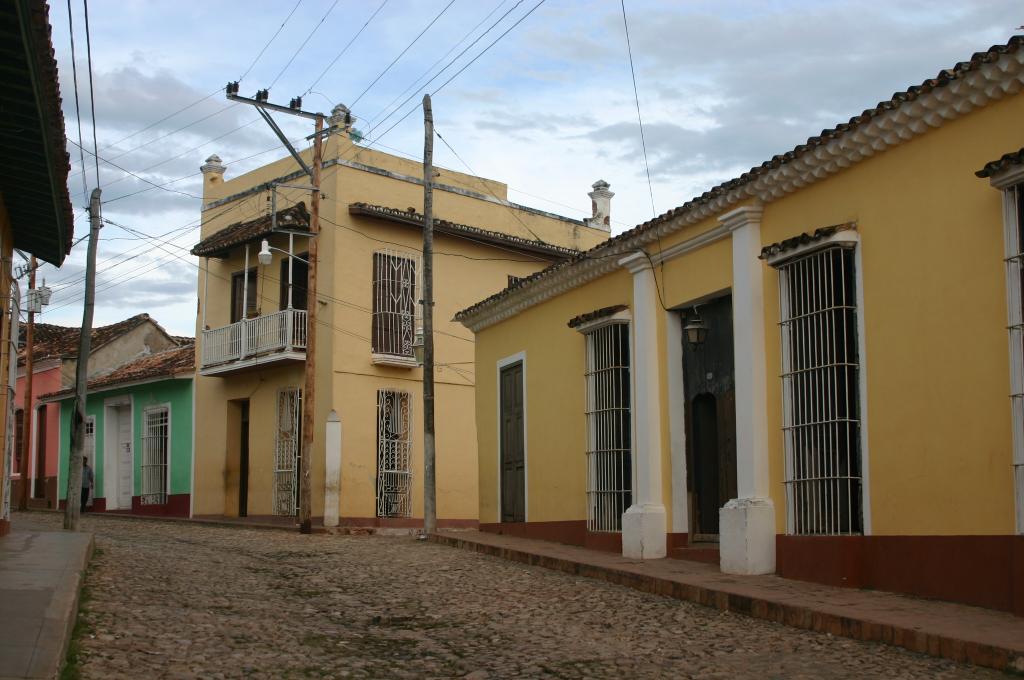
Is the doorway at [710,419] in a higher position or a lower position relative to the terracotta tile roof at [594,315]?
lower

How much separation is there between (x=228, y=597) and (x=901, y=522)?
508cm

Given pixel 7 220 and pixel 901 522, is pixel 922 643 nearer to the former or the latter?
pixel 901 522

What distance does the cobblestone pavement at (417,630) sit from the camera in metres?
6.53

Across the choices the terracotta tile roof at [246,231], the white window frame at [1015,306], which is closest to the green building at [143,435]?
the terracotta tile roof at [246,231]

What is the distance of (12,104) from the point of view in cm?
910

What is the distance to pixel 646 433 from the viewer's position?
12648 millimetres

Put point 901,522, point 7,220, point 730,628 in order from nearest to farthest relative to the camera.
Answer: point 730,628
point 901,522
point 7,220

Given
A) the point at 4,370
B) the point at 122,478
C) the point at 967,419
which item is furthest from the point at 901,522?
the point at 122,478

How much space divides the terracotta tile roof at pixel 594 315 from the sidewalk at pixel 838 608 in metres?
2.79

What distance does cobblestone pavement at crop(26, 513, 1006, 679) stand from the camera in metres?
6.53

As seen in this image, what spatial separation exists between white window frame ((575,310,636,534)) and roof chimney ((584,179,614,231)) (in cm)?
1277

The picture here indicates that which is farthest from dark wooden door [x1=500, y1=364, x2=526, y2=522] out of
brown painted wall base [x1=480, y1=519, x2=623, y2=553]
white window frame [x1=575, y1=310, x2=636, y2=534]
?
white window frame [x1=575, y1=310, x2=636, y2=534]

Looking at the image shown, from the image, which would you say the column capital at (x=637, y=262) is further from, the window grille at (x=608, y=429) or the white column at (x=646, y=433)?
the window grille at (x=608, y=429)

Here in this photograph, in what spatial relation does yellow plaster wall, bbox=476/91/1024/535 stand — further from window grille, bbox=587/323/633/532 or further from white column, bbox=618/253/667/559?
window grille, bbox=587/323/633/532
